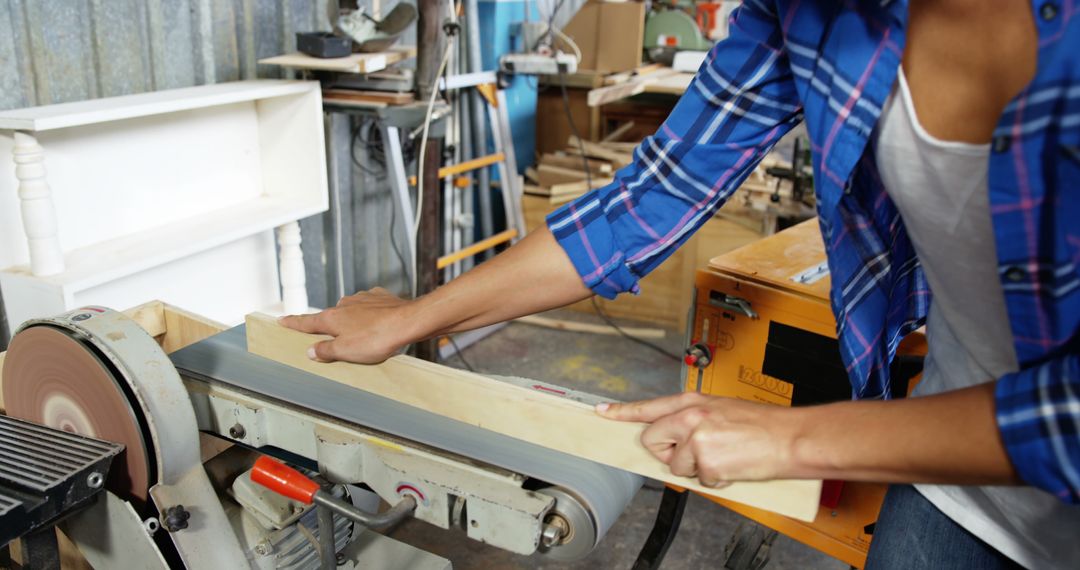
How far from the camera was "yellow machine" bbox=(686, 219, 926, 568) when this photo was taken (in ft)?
4.94

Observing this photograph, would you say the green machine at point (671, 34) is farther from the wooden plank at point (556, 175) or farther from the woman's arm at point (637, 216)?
the woman's arm at point (637, 216)

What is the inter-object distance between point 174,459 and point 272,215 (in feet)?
4.55

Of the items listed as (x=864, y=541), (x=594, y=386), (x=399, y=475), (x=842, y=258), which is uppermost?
(x=842, y=258)

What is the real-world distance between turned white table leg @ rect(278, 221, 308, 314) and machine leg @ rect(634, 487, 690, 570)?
1.27m

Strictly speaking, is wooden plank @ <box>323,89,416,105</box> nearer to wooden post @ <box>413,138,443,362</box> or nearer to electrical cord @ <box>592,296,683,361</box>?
wooden post @ <box>413,138,443,362</box>

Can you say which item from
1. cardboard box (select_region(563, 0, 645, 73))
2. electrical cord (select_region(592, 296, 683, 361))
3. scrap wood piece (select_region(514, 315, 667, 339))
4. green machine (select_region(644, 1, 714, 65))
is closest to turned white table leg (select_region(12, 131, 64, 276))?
scrap wood piece (select_region(514, 315, 667, 339))

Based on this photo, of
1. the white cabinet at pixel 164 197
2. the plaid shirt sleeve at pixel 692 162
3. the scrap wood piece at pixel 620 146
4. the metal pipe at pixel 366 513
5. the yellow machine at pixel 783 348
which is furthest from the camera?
the scrap wood piece at pixel 620 146

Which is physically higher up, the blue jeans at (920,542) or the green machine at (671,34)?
the green machine at (671,34)

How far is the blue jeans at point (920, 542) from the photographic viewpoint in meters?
0.91

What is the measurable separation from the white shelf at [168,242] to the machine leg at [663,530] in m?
A: 1.27

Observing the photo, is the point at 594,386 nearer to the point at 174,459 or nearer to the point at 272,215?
the point at 272,215

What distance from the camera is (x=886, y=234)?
0.97 metres

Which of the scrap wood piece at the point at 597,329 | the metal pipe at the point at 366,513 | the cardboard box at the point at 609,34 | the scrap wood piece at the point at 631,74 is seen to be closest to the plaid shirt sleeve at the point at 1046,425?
the metal pipe at the point at 366,513

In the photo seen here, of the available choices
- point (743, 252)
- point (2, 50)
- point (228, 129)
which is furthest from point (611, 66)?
point (2, 50)
